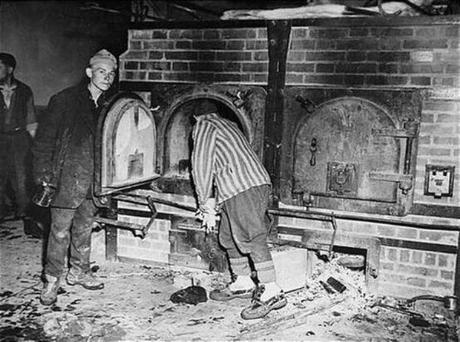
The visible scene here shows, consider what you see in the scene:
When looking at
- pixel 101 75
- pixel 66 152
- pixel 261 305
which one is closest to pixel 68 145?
pixel 66 152

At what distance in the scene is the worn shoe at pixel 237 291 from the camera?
15.0 ft

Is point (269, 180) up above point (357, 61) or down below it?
below

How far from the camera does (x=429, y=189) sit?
431 cm

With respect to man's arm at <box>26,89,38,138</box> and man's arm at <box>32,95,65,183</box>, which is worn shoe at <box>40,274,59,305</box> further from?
man's arm at <box>26,89,38,138</box>

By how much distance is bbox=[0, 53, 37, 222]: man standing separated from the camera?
6906 millimetres

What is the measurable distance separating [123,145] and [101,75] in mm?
673

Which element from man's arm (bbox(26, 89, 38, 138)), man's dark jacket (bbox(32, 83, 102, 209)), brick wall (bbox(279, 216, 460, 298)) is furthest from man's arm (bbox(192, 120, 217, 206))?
man's arm (bbox(26, 89, 38, 138))

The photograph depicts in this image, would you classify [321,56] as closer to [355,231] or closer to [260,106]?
[260,106]

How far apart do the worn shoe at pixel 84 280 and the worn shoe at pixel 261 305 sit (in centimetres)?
153

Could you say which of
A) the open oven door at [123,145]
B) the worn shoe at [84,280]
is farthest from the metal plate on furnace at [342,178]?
the worn shoe at [84,280]

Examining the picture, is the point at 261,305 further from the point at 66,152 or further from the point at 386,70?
the point at 386,70

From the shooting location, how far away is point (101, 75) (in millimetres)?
4383

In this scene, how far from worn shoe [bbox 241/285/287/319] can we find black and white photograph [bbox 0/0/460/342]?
0.02 m

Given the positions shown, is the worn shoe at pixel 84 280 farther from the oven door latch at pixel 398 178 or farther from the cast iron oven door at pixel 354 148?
the oven door latch at pixel 398 178
